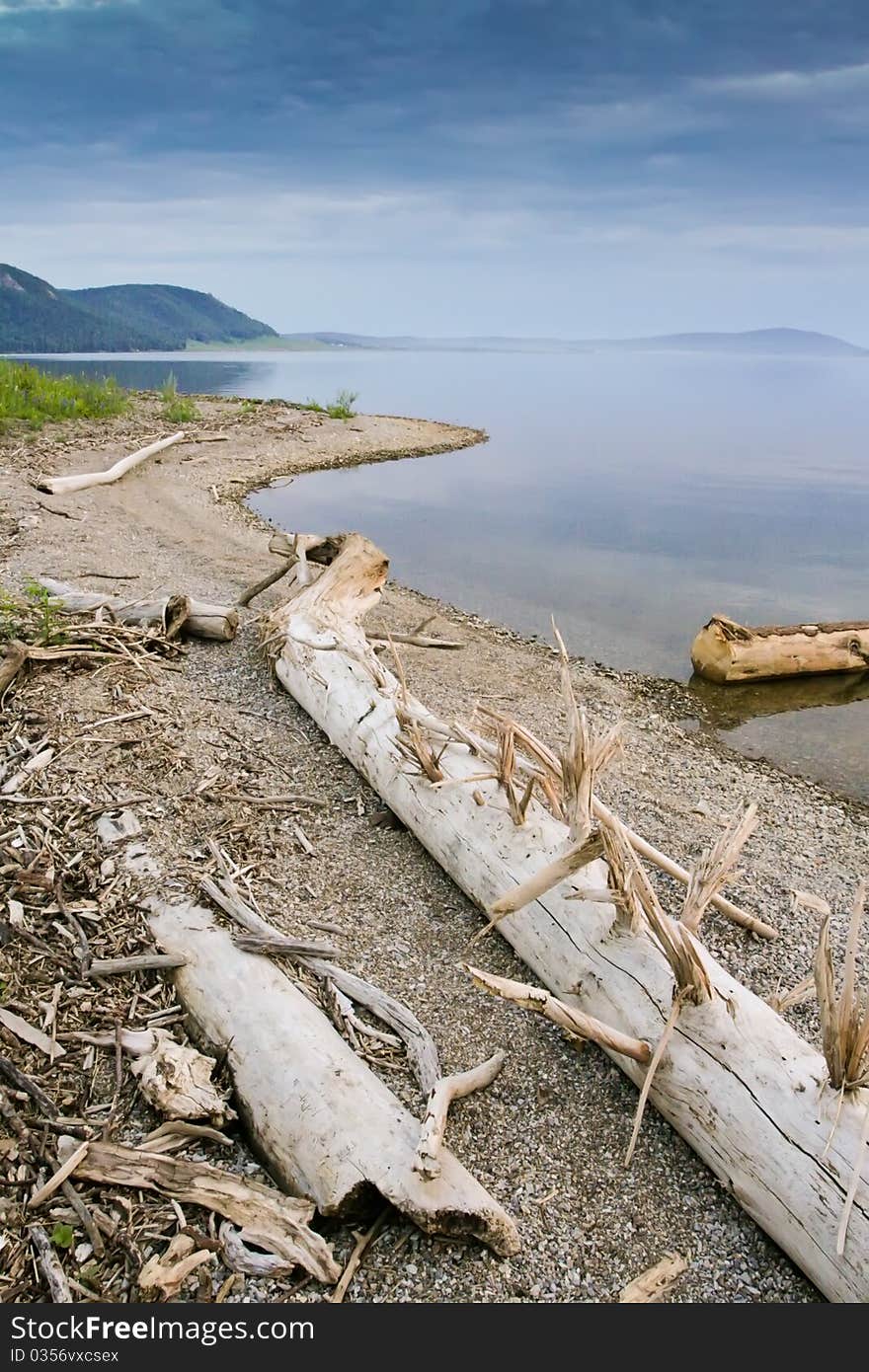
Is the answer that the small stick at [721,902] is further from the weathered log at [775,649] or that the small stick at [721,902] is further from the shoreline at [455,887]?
the weathered log at [775,649]

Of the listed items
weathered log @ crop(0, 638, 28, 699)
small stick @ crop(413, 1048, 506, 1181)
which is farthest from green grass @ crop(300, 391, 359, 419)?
small stick @ crop(413, 1048, 506, 1181)

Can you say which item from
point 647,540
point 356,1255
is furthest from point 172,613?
point 647,540

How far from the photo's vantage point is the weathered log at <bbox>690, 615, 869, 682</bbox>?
10359mm

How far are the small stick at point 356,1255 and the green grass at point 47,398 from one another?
20.3 metres

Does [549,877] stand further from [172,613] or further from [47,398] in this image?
[47,398]

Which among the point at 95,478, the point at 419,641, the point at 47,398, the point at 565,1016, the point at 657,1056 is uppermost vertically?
the point at 47,398

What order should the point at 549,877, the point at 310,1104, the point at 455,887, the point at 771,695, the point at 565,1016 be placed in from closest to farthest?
the point at 310,1104
the point at 565,1016
the point at 549,877
the point at 455,887
the point at 771,695

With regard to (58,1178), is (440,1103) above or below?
above

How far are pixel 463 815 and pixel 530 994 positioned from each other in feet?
6.05

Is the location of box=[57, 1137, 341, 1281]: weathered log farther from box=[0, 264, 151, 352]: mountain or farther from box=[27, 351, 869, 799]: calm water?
box=[0, 264, 151, 352]: mountain

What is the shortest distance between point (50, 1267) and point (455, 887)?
2.90 m

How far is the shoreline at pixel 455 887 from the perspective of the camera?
3414 millimetres

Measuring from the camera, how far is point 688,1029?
3934mm

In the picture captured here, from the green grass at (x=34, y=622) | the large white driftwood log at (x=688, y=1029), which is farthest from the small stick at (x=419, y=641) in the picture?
the large white driftwood log at (x=688, y=1029)
